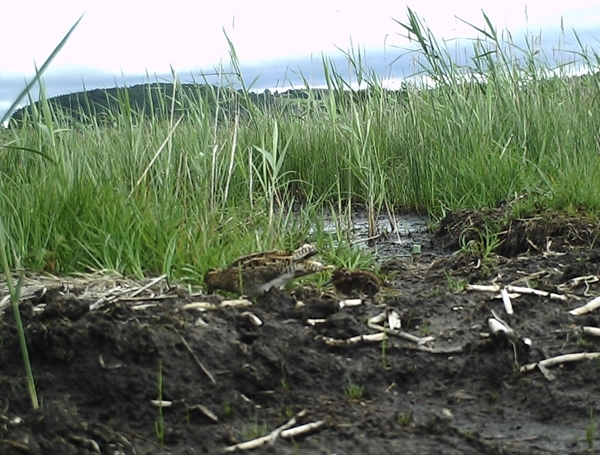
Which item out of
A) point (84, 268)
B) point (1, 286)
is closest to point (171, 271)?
point (84, 268)

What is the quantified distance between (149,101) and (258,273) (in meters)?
2.11

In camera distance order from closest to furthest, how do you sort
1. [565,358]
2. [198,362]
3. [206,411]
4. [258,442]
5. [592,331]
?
1. [258,442]
2. [206,411]
3. [198,362]
4. [565,358]
5. [592,331]

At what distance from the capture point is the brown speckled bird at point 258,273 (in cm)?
227

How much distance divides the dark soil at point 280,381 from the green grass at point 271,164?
0.54m

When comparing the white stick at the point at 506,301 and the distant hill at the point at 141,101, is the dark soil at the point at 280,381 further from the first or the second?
the distant hill at the point at 141,101

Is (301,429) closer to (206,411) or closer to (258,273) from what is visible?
(206,411)

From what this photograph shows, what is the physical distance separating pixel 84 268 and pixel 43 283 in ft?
0.82

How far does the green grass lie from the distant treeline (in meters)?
0.03

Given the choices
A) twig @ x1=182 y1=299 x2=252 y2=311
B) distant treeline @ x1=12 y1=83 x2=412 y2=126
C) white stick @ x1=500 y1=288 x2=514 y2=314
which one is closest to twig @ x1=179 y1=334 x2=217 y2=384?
twig @ x1=182 y1=299 x2=252 y2=311

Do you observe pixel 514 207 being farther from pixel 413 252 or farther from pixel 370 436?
pixel 370 436

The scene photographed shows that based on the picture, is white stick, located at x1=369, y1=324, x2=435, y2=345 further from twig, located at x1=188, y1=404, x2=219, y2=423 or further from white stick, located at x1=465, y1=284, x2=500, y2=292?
twig, located at x1=188, y1=404, x2=219, y2=423

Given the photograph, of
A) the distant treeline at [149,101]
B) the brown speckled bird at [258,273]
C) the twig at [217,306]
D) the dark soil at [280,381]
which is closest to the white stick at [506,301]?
the dark soil at [280,381]

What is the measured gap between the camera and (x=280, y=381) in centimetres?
182

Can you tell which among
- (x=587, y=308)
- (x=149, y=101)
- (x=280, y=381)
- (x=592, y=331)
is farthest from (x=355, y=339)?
(x=149, y=101)
